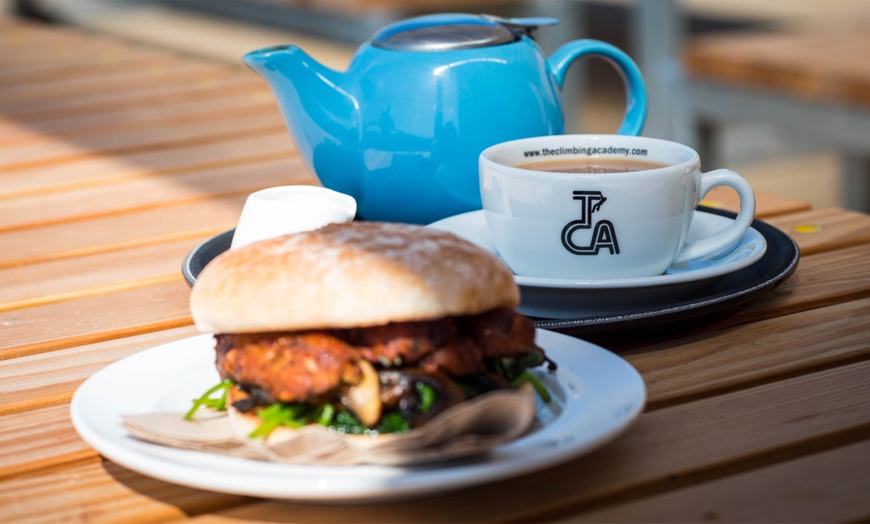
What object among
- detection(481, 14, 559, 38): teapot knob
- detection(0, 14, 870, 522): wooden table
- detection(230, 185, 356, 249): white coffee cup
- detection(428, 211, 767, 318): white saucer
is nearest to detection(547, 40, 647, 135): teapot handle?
detection(481, 14, 559, 38): teapot knob

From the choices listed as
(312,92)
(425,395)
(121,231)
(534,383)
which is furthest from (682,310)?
(121,231)

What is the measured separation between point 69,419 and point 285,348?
22 centimetres

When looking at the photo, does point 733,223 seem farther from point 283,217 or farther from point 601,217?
point 283,217

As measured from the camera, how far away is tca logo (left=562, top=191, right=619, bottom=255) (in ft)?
3.09

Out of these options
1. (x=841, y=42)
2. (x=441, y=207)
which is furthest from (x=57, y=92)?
(x=841, y=42)

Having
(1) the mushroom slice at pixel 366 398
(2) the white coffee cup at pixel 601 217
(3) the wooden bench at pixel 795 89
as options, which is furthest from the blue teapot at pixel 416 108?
(3) the wooden bench at pixel 795 89

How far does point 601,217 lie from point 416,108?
29 cm

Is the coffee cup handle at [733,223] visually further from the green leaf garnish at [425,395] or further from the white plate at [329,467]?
the green leaf garnish at [425,395]

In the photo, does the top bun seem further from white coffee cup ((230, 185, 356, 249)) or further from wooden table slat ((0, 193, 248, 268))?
wooden table slat ((0, 193, 248, 268))

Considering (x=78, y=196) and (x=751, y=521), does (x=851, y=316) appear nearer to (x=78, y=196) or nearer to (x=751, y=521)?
(x=751, y=521)

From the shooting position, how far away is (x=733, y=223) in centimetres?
103

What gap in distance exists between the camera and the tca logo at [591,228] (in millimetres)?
940

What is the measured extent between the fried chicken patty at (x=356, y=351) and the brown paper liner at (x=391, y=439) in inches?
1.4

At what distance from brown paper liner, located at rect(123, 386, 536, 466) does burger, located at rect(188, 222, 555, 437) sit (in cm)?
2
